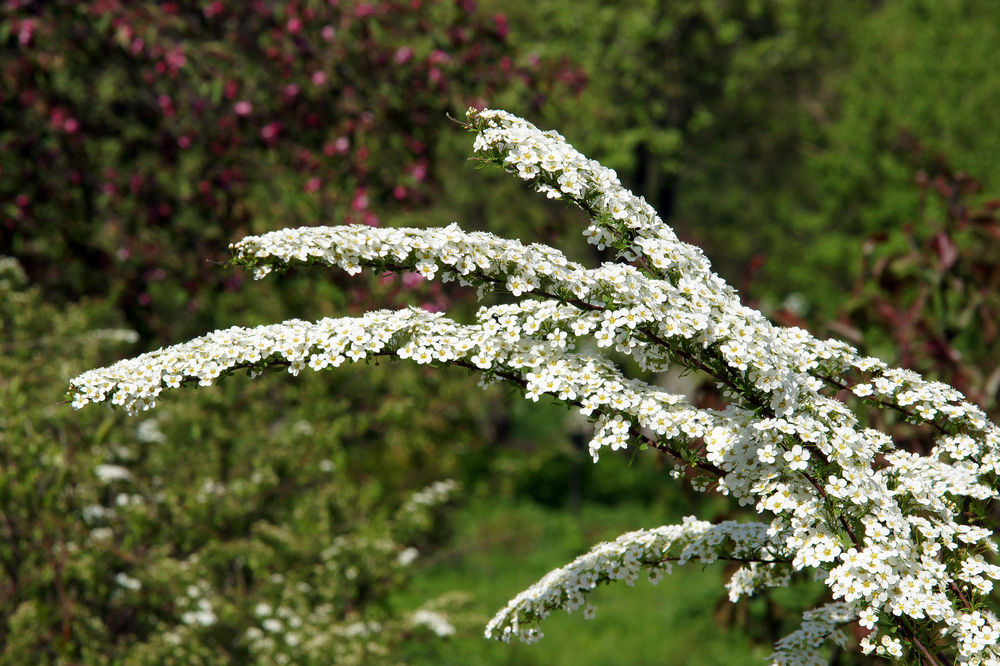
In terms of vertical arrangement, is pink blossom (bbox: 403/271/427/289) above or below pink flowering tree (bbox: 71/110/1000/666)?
above

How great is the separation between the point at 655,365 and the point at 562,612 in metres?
6.33

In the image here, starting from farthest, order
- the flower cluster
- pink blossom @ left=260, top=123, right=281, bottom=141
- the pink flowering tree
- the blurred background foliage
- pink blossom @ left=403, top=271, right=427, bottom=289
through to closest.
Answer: pink blossom @ left=260, top=123, right=281, bottom=141, pink blossom @ left=403, top=271, right=427, bottom=289, the blurred background foliage, the flower cluster, the pink flowering tree

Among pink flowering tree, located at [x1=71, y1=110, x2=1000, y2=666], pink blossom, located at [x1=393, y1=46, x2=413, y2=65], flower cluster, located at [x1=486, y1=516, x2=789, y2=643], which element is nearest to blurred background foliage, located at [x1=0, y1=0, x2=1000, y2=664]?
pink blossom, located at [x1=393, y1=46, x2=413, y2=65]

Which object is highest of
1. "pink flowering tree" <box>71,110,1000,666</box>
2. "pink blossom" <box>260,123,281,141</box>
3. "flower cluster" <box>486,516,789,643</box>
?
"pink blossom" <box>260,123,281,141</box>

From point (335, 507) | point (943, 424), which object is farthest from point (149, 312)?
point (943, 424)

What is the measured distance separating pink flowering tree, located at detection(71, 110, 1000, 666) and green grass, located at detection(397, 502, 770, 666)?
249cm

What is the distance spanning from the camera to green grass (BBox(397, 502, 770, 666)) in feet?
20.7

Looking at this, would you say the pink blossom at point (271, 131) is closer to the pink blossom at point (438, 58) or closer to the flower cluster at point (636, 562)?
the pink blossom at point (438, 58)

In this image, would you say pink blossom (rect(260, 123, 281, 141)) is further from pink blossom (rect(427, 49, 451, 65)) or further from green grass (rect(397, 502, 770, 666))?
green grass (rect(397, 502, 770, 666))

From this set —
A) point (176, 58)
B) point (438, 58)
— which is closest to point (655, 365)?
point (438, 58)

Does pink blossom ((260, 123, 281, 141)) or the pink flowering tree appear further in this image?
pink blossom ((260, 123, 281, 141))

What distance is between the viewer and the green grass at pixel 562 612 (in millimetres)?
6297

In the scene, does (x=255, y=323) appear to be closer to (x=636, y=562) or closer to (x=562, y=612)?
(x=636, y=562)

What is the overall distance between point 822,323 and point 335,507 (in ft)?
9.03
